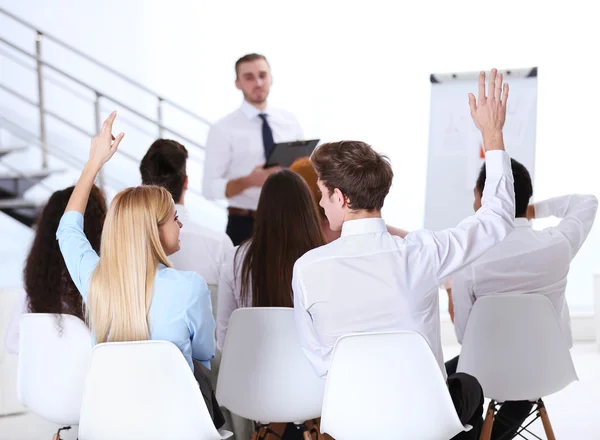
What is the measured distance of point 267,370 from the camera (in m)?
2.38

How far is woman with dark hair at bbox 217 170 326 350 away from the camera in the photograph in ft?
8.55

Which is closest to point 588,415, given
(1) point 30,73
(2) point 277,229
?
(2) point 277,229

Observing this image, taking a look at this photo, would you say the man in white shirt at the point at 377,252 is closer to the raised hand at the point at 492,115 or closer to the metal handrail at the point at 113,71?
the raised hand at the point at 492,115

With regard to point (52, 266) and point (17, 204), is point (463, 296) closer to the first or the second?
point (52, 266)

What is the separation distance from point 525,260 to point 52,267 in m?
1.51

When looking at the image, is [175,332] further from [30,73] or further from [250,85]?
[30,73]

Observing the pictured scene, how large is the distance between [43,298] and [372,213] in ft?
3.61

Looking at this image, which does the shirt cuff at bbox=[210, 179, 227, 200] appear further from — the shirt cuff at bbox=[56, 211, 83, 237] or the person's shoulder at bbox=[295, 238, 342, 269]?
the person's shoulder at bbox=[295, 238, 342, 269]

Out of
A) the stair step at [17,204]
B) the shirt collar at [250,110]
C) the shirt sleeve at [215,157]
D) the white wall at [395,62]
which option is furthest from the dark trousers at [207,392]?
the white wall at [395,62]

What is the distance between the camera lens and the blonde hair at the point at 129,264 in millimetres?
1949

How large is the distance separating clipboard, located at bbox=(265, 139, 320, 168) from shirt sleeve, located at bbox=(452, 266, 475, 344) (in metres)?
1.38

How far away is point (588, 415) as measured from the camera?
4016mm

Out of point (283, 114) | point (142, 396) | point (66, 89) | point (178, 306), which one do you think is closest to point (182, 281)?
point (178, 306)

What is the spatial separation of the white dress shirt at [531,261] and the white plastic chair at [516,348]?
18cm
